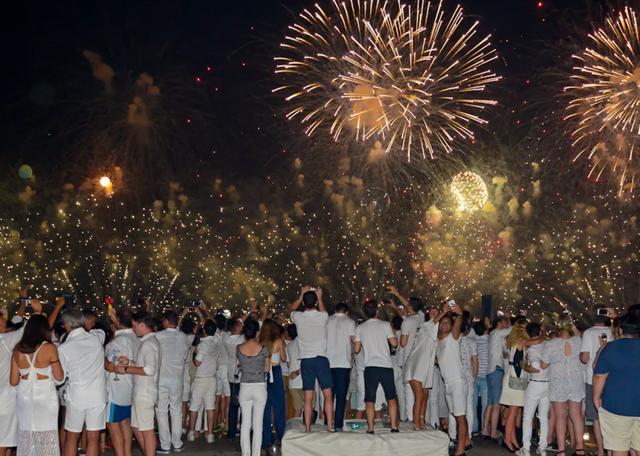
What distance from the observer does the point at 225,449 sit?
10945 mm

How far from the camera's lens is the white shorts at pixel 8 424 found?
8500 millimetres

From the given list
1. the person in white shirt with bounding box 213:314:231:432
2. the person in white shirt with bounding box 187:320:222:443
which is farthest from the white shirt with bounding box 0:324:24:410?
the person in white shirt with bounding box 213:314:231:432

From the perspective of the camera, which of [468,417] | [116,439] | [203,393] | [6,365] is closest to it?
[6,365]

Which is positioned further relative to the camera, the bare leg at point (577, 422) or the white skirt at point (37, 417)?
the bare leg at point (577, 422)

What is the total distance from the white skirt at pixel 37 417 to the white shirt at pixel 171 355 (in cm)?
254

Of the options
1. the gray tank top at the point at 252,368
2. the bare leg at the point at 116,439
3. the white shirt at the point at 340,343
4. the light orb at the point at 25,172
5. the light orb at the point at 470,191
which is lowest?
the bare leg at the point at 116,439

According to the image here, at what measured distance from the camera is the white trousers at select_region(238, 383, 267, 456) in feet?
32.1

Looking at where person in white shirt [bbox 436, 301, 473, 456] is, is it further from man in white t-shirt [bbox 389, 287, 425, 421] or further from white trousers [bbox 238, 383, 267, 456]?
white trousers [bbox 238, 383, 267, 456]

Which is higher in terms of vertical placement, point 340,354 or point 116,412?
point 340,354

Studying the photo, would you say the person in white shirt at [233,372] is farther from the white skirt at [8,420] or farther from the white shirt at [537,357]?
the white shirt at [537,357]

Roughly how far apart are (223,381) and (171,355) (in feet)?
5.82

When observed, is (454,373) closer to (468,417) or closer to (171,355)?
(468,417)

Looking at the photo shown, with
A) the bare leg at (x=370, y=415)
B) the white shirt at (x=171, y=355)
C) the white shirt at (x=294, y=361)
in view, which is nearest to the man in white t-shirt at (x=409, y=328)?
the bare leg at (x=370, y=415)

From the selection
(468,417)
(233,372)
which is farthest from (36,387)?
(468,417)
